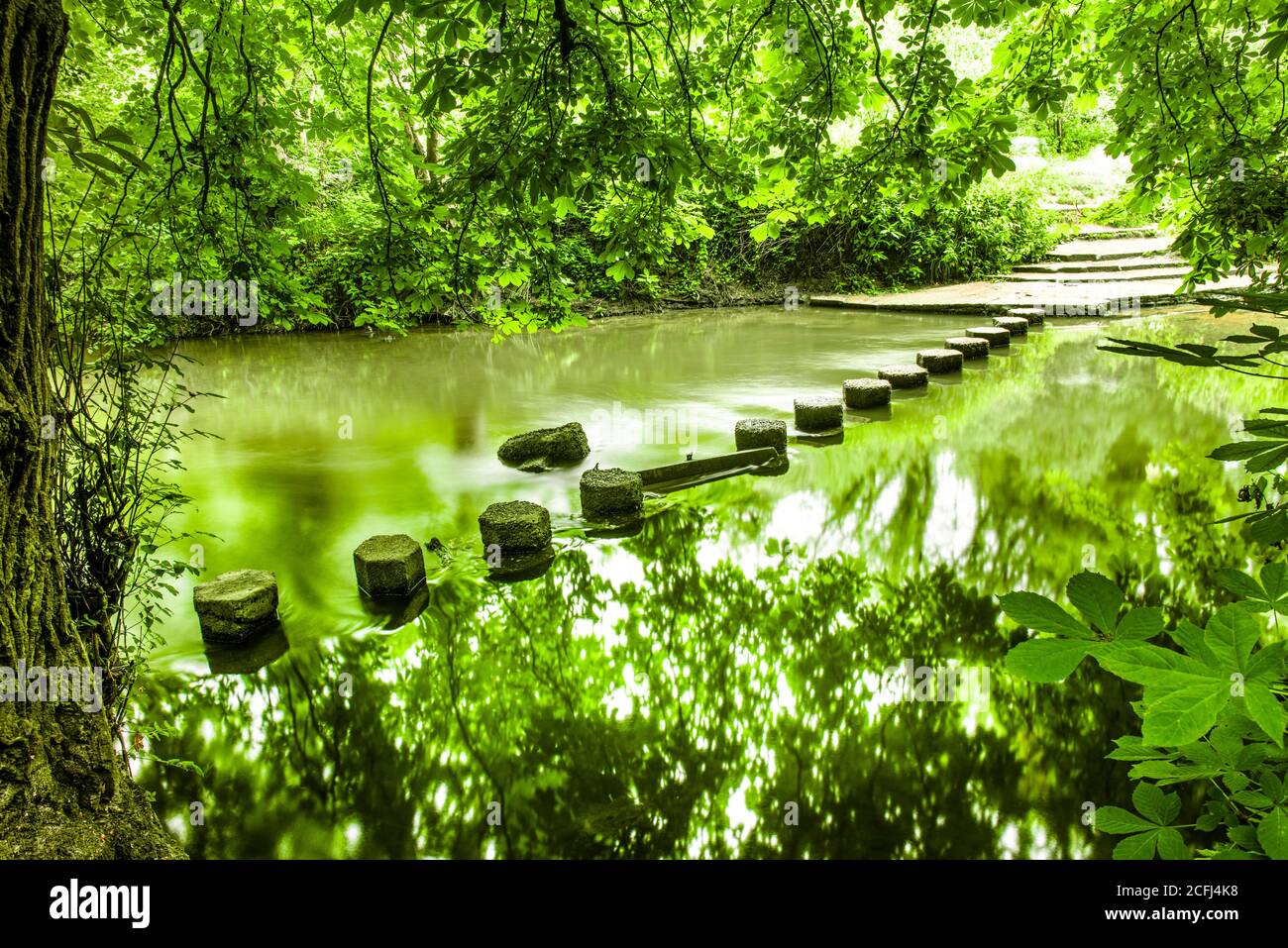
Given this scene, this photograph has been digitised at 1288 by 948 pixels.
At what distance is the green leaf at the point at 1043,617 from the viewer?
898 mm

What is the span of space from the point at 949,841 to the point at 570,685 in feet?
6.81

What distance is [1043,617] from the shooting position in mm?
909

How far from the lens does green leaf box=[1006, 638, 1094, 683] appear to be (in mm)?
875

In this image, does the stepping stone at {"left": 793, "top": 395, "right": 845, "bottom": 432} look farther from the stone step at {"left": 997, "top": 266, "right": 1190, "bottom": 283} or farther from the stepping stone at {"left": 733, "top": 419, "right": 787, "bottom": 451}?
the stone step at {"left": 997, "top": 266, "right": 1190, "bottom": 283}

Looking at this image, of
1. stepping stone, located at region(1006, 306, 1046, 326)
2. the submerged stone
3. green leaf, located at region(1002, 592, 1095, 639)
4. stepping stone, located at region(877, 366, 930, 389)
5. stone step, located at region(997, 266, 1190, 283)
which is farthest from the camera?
stone step, located at region(997, 266, 1190, 283)

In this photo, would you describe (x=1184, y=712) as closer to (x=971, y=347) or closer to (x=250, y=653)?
(x=250, y=653)

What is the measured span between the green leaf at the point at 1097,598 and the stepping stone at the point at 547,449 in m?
6.95

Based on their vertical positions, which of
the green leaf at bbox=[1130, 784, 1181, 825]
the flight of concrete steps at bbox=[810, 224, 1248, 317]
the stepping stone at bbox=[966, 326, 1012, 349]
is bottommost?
the green leaf at bbox=[1130, 784, 1181, 825]

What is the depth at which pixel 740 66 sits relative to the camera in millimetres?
5582

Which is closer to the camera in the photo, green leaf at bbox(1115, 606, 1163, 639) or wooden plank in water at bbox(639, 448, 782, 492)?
green leaf at bbox(1115, 606, 1163, 639)

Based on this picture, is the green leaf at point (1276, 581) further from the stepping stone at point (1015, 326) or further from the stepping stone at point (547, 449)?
the stepping stone at point (1015, 326)

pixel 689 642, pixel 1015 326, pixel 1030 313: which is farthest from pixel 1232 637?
pixel 1030 313

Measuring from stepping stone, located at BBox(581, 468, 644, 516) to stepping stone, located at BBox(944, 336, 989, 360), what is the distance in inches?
320

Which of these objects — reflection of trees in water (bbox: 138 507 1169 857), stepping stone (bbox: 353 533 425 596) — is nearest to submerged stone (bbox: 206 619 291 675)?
reflection of trees in water (bbox: 138 507 1169 857)
